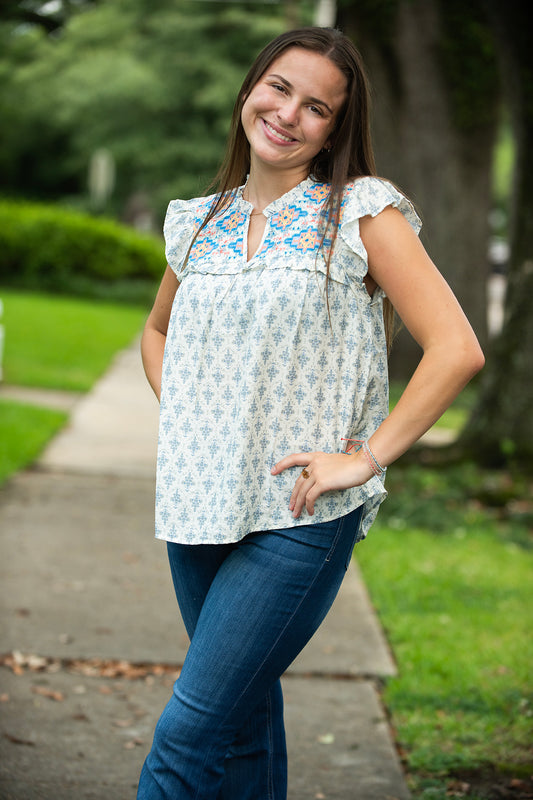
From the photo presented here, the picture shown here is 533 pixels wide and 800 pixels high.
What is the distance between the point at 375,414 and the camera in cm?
219

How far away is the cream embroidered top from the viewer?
2.06 meters

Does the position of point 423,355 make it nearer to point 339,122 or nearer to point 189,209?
point 339,122

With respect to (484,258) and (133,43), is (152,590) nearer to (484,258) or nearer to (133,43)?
(484,258)

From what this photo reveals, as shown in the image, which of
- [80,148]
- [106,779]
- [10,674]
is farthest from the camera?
[80,148]

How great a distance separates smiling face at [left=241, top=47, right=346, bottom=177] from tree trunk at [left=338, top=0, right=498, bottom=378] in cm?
842

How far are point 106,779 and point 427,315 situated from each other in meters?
1.89

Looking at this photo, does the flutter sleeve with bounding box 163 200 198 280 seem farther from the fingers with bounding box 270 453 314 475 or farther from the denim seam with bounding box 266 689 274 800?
the denim seam with bounding box 266 689 274 800

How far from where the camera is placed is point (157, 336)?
8.38 feet

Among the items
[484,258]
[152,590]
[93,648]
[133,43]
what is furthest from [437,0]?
[133,43]

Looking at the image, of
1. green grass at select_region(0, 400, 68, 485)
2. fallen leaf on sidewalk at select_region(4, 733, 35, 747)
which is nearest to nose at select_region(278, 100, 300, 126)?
fallen leaf on sidewalk at select_region(4, 733, 35, 747)

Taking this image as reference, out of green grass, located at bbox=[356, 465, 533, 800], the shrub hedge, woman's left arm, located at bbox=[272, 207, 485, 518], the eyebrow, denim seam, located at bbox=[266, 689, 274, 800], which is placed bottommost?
the shrub hedge

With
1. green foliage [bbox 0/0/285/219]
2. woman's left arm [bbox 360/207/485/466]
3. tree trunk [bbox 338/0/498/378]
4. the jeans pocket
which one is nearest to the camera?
woman's left arm [bbox 360/207/485/466]

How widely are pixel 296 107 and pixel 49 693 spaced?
2418mm

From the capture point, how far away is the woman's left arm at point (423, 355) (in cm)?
202
